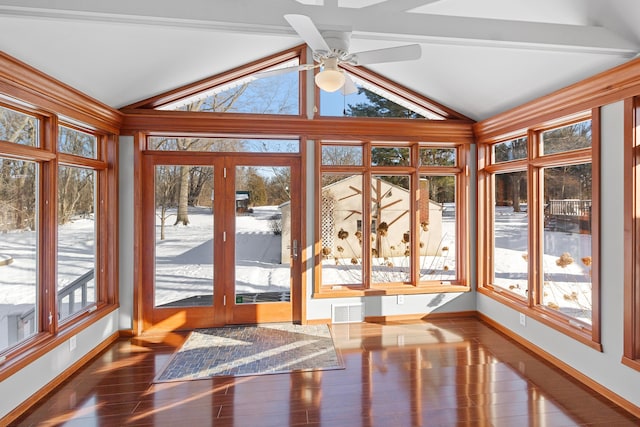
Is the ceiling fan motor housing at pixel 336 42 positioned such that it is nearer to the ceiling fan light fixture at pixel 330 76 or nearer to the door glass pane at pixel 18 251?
the ceiling fan light fixture at pixel 330 76

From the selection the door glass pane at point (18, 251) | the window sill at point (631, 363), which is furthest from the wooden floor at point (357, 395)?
the door glass pane at point (18, 251)

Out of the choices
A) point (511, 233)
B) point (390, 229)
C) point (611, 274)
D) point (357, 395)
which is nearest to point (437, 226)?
point (390, 229)

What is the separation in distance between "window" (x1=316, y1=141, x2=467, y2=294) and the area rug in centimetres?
73

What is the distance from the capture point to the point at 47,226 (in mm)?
3211

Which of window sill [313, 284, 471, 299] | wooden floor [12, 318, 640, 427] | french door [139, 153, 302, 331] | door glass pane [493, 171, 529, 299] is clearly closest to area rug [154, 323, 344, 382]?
wooden floor [12, 318, 640, 427]

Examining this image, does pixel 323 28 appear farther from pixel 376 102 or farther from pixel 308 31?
pixel 376 102

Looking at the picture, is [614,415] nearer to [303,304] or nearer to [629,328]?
[629,328]

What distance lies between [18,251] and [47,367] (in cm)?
100

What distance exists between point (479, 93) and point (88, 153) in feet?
14.3

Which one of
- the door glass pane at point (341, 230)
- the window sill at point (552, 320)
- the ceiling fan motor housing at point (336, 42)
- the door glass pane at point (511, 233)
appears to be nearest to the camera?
the ceiling fan motor housing at point (336, 42)

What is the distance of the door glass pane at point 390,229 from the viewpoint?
16.2 feet

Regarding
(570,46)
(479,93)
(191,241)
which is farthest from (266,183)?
(570,46)

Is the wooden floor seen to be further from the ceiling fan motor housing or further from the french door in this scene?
the ceiling fan motor housing

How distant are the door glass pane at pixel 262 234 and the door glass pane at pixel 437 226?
1.82 meters
